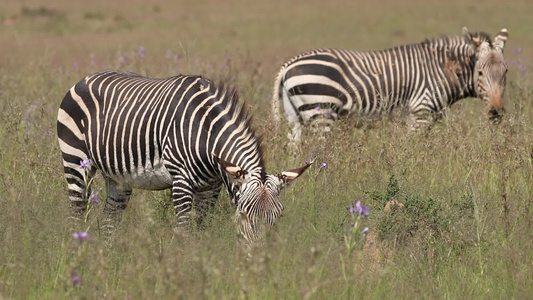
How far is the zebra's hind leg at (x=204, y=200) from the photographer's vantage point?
21.4ft

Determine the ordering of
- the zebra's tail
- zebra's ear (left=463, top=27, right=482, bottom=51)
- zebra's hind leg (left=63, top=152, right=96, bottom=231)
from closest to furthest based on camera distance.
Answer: zebra's hind leg (left=63, top=152, right=96, bottom=231)
the zebra's tail
zebra's ear (left=463, top=27, right=482, bottom=51)

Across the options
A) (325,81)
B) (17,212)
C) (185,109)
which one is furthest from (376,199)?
(325,81)

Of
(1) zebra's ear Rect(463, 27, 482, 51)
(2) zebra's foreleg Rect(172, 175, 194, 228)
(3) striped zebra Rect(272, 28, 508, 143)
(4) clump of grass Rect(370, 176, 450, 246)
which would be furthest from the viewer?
(1) zebra's ear Rect(463, 27, 482, 51)

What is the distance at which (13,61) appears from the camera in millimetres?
13570

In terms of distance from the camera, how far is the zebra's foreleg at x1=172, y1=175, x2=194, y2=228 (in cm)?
618

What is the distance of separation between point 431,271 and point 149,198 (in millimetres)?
2797

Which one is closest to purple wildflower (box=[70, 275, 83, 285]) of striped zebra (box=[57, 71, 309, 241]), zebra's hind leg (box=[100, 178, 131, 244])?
striped zebra (box=[57, 71, 309, 241])

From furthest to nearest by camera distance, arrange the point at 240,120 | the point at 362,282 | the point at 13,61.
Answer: the point at 13,61, the point at 240,120, the point at 362,282

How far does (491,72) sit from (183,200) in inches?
208

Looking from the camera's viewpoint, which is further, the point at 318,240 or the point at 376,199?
the point at 376,199

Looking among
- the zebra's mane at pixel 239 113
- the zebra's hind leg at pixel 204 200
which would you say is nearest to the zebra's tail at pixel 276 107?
the zebra's hind leg at pixel 204 200

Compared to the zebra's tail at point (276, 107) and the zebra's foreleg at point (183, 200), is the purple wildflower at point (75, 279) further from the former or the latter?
the zebra's tail at point (276, 107)

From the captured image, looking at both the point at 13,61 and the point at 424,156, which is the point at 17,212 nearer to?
the point at 424,156

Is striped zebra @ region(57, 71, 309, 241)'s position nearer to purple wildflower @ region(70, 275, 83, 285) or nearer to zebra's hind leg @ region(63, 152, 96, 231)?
zebra's hind leg @ region(63, 152, 96, 231)
